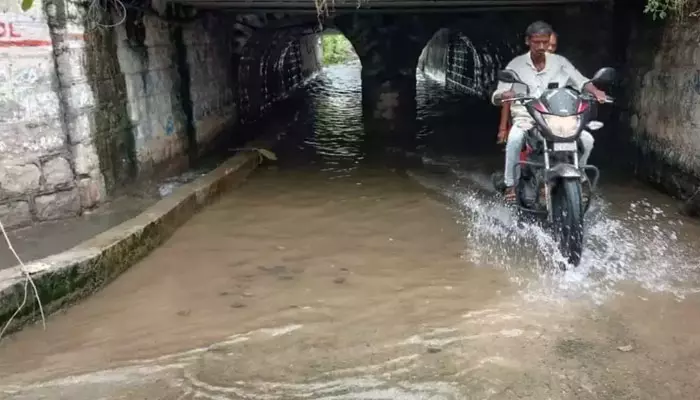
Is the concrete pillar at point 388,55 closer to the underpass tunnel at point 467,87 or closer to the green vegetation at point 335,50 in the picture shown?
the underpass tunnel at point 467,87

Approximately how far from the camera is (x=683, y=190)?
6.12 m

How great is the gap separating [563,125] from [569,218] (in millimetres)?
700

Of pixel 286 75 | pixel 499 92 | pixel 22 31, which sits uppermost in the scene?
pixel 22 31

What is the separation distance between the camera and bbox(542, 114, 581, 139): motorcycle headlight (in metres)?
4.61

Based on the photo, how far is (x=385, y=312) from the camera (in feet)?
13.4

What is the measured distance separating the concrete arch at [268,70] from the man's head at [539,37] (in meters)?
7.76

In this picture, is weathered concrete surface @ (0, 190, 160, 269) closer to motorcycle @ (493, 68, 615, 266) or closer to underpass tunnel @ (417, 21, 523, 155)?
motorcycle @ (493, 68, 615, 266)

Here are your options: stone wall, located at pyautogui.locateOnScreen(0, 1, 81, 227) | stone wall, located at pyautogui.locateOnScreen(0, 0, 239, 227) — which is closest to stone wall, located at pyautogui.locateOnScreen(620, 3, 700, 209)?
stone wall, located at pyautogui.locateOnScreen(0, 0, 239, 227)

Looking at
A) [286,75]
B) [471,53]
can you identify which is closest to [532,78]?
[471,53]

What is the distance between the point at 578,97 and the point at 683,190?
2236 millimetres

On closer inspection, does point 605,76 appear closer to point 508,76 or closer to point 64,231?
point 508,76

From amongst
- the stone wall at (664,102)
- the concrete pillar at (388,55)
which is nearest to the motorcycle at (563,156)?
the stone wall at (664,102)

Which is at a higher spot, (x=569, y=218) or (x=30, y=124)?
(x=30, y=124)

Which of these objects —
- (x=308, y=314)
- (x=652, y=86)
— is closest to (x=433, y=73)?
(x=652, y=86)
